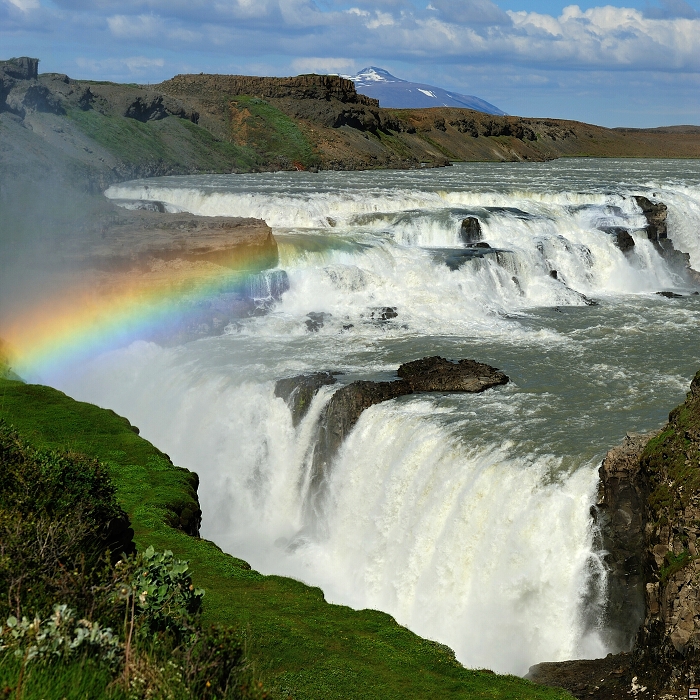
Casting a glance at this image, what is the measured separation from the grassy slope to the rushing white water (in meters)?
4.29

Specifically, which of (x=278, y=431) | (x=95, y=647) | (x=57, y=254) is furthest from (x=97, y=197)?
(x=95, y=647)

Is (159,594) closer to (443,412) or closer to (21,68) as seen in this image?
(443,412)

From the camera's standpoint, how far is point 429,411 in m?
23.5

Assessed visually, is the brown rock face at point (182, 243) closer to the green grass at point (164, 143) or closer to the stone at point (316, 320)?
the stone at point (316, 320)

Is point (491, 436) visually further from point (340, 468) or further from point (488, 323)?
point (488, 323)

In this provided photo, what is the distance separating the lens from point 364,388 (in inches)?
969

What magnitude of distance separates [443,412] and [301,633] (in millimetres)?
11134

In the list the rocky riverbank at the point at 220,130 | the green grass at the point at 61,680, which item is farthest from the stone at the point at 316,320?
the rocky riverbank at the point at 220,130

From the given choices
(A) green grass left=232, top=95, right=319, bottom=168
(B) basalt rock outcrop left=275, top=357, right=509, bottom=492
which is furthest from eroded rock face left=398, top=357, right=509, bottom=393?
(A) green grass left=232, top=95, right=319, bottom=168

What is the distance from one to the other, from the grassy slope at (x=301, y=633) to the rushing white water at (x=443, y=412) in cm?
429

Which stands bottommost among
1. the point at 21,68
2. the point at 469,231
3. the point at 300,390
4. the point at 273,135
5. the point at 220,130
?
the point at 300,390

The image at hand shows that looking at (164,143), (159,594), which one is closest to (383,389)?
(159,594)

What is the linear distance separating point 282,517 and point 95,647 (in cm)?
1747

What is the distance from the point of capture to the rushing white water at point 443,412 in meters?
17.9
